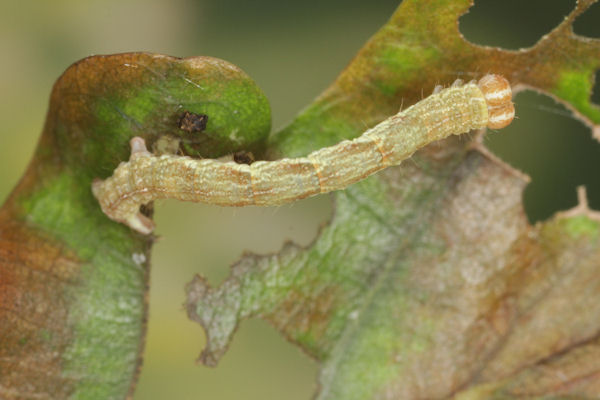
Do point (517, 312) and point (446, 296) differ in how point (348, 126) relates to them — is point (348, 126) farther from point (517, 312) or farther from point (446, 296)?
point (517, 312)

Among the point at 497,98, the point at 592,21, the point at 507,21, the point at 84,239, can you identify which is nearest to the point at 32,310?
the point at 84,239

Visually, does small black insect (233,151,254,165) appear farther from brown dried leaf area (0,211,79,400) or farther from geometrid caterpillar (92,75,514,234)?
brown dried leaf area (0,211,79,400)

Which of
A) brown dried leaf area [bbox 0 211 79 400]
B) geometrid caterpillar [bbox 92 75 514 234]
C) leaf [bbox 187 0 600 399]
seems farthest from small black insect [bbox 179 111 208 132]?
brown dried leaf area [bbox 0 211 79 400]

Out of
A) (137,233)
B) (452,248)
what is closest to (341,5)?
(452,248)

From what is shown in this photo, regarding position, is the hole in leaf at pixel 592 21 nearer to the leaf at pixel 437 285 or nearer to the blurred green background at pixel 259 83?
the blurred green background at pixel 259 83

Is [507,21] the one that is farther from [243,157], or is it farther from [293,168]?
[243,157]

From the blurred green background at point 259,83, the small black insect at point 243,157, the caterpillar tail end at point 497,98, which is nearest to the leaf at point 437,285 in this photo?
the caterpillar tail end at point 497,98
